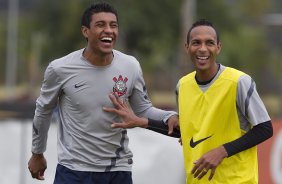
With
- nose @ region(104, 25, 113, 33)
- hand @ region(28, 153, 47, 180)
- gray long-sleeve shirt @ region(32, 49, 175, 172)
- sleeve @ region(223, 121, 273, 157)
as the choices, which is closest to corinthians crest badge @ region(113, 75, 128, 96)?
gray long-sleeve shirt @ region(32, 49, 175, 172)

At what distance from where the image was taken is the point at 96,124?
8242 millimetres

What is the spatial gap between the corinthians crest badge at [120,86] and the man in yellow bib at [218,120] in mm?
604

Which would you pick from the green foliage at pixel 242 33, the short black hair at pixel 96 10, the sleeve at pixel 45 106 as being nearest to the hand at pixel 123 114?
the sleeve at pixel 45 106

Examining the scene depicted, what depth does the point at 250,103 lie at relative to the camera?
7637 mm

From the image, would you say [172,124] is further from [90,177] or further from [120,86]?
[90,177]

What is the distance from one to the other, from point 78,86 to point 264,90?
78306mm

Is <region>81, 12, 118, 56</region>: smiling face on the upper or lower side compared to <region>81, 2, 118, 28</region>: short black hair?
lower

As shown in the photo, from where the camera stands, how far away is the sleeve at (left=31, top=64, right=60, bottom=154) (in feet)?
27.3

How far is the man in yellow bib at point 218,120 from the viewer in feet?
25.0

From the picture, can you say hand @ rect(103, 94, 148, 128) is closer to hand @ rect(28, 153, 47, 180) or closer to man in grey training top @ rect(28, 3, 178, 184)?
man in grey training top @ rect(28, 3, 178, 184)

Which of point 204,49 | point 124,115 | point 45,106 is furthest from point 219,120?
point 45,106

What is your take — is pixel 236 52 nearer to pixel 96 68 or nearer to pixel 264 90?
pixel 264 90

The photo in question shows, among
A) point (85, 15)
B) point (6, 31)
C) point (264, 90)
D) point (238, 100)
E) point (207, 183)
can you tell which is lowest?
point (207, 183)

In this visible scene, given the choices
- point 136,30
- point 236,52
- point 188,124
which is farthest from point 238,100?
point 236,52
